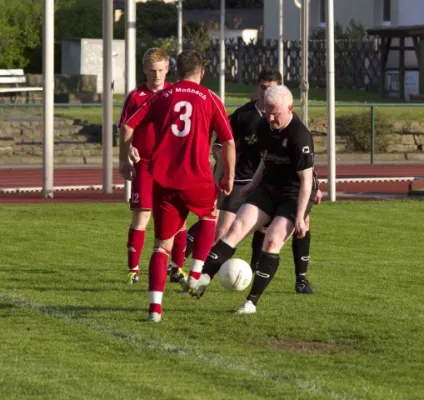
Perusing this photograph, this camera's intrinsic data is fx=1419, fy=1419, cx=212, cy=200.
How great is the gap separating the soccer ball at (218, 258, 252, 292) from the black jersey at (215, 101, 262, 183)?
65.0 inches

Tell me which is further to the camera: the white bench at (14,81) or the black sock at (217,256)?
the white bench at (14,81)

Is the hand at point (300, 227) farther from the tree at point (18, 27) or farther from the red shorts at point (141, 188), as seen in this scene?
the tree at point (18, 27)

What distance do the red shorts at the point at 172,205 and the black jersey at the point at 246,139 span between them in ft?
6.44

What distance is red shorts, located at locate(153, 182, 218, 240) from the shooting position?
1105cm

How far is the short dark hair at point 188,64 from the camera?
11.1 meters

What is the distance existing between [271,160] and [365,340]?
1997 mm

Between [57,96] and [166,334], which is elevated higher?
[57,96]

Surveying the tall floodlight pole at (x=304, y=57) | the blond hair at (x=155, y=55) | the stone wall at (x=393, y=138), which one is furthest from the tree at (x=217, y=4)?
the blond hair at (x=155, y=55)

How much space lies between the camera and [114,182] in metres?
30.5

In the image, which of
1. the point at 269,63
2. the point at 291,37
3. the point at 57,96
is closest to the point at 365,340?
the point at 57,96

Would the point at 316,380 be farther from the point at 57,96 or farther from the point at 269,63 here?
the point at 269,63

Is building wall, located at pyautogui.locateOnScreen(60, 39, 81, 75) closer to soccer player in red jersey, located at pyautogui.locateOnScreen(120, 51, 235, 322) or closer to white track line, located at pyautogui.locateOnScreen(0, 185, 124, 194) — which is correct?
white track line, located at pyautogui.locateOnScreen(0, 185, 124, 194)

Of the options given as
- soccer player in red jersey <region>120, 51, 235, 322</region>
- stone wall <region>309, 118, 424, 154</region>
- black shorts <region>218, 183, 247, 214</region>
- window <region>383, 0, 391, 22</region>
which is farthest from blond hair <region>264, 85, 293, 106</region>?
window <region>383, 0, 391, 22</region>

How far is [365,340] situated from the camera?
33.8ft
